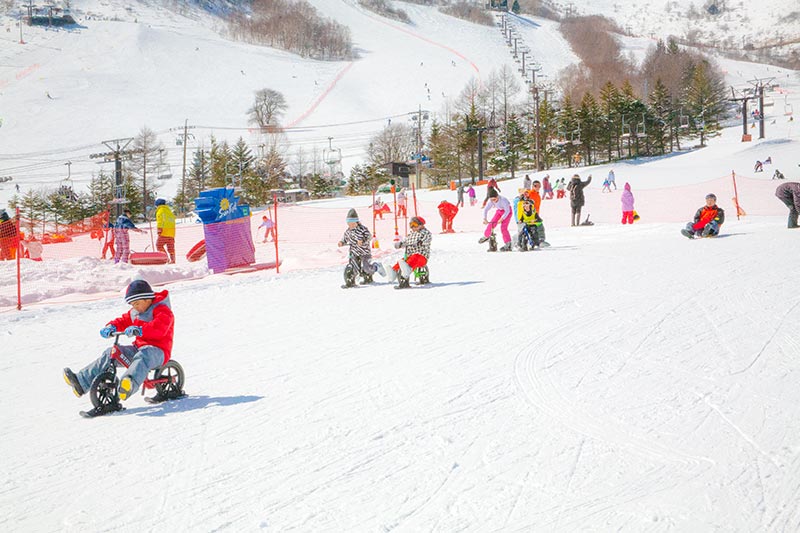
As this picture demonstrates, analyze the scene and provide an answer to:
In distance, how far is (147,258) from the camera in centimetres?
1692

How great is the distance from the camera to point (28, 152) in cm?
9031

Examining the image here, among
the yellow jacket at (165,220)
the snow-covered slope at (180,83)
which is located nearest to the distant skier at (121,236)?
the yellow jacket at (165,220)

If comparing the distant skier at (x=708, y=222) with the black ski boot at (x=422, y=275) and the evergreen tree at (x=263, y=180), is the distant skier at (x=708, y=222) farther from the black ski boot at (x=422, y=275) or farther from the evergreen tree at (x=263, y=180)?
the evergreen tree at (x=263, y=180)

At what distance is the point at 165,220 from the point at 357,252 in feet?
24.3

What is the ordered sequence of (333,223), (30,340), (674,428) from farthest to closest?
(333,223) → (30,340) → (674,428)

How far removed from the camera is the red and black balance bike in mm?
4984

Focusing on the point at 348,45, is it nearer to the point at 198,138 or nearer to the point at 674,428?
the point at 198,138

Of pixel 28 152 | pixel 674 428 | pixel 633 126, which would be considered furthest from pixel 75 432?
pixel 28 152

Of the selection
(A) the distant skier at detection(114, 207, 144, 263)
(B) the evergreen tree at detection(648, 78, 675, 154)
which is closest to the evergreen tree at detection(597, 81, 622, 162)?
(B) the evergreen tree at detection(648, 78, 675, 154)

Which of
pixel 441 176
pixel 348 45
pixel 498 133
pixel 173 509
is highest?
pixel 348 45

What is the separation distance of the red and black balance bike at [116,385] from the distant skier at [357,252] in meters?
6.20

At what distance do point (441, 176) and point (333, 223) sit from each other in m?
45.7

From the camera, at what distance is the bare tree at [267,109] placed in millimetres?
110500

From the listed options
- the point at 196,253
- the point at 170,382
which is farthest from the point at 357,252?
the point at 196,253
